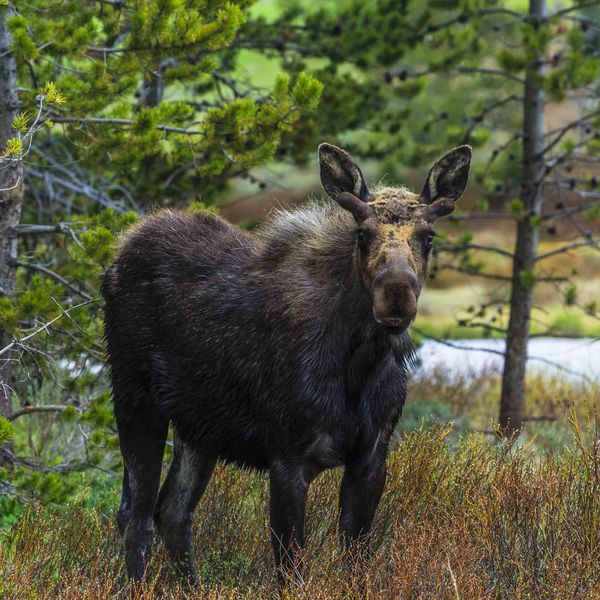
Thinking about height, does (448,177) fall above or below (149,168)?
below

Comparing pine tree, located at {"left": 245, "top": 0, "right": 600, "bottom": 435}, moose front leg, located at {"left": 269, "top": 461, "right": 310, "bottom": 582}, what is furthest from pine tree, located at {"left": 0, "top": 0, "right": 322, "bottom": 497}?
pine tree, located at {"left": 245, "top": 0, "right": 600, "bottom": 435}

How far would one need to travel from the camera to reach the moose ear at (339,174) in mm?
5273

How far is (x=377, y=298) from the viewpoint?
4.73 m

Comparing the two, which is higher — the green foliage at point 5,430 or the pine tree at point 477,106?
the pine tree at point 477,106

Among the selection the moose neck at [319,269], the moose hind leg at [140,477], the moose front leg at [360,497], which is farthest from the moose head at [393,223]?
the moose hind leg at [140,477]

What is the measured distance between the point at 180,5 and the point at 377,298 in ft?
9.61

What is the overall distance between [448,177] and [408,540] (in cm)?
178

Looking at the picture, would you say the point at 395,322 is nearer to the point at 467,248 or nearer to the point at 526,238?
the point at 526,238

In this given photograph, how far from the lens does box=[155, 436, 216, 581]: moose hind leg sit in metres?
6.07

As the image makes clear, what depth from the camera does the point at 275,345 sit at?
5.39m

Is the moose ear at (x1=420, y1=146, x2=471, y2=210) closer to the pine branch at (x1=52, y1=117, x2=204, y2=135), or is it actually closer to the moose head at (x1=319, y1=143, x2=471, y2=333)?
the moose head at (x1=319, y1=143, x2=471, y2=333)

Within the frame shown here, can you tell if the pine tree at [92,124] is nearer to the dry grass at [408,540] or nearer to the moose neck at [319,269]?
the dry grass at [408,540]

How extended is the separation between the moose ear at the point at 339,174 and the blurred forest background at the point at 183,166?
3.04 ft

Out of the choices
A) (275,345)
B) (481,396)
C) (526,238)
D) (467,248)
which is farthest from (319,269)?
(481,396)
